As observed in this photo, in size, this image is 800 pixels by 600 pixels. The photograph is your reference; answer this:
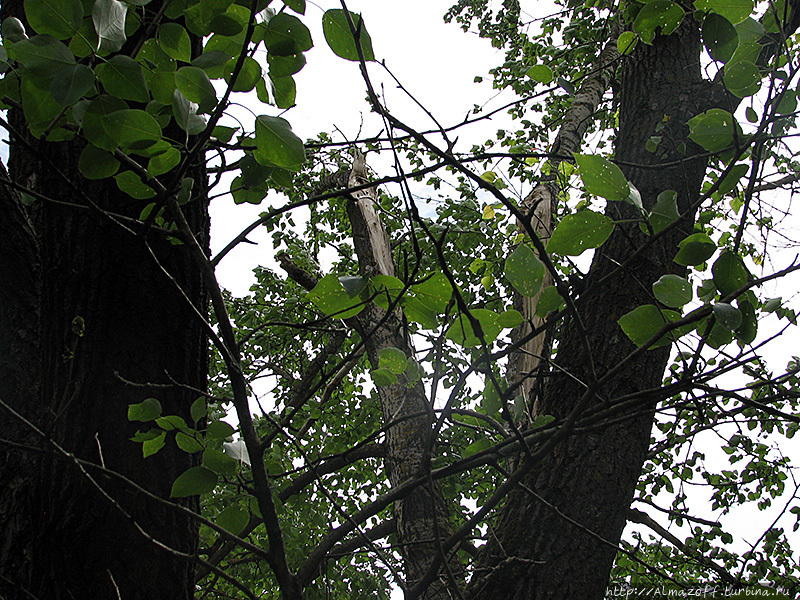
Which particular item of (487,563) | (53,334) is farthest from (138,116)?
(487,563)

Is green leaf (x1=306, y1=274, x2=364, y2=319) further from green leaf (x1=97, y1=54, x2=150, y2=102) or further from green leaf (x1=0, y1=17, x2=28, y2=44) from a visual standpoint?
green leaf (x1=0, y1=17, x2=28, y2=44)

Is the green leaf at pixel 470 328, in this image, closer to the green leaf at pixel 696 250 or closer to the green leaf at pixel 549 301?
the green leaf at pixel 549 301

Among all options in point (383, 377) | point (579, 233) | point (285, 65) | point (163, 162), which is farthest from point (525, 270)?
point (163, 162)

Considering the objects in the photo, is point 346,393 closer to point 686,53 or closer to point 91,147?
point 686,53

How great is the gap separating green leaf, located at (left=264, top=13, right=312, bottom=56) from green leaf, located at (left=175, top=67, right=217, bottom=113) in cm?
10

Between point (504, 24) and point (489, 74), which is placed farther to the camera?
point (504, 24)

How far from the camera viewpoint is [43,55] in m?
0.64

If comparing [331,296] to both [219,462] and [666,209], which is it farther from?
[666,209]

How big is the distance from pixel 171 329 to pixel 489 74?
5.43 m

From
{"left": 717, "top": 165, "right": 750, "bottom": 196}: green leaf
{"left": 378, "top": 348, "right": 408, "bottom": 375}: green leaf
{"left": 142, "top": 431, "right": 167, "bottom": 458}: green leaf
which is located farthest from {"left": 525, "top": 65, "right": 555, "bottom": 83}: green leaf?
{"left": 142, "top": 431, "right": 167, "bottom": 458}: green leaf

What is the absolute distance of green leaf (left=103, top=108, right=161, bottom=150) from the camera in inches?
28.9

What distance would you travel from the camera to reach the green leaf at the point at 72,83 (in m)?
0.62

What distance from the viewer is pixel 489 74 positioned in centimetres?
594

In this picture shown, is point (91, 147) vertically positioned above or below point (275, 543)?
above
